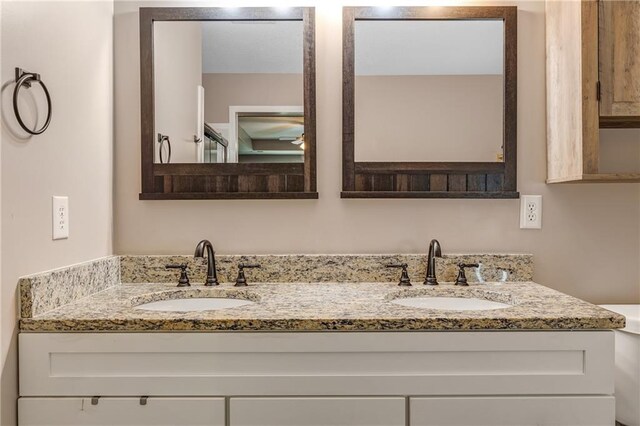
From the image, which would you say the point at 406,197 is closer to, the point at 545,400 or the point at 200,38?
the point at 545,400

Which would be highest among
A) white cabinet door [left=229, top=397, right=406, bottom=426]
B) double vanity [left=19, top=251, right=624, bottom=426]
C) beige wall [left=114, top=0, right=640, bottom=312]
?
beige wall [left=114, top=0, right=640, bottom=312]

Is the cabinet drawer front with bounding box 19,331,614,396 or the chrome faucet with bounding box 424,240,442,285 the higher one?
the chrome faucet with bounding box 424,240,442,285

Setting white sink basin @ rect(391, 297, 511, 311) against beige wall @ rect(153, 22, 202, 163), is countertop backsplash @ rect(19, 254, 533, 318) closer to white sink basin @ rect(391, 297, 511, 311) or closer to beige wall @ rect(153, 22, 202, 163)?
white sink basin @ rect(391, 297, 511, 311)

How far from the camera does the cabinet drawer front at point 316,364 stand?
3.85ft

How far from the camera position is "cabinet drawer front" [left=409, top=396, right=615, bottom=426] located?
1.17 metres

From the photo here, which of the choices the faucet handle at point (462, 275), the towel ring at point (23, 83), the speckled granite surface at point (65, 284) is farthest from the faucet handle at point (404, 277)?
the towel ring at point (23, 83)

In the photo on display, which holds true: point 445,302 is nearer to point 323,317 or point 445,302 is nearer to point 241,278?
point 323,317

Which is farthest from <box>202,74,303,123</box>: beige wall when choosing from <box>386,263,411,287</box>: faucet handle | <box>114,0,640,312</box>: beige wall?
<box>386,263,411,287</box>: faucet handle

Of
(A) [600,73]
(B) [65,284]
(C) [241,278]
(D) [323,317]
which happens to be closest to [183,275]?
(C) [241,278]

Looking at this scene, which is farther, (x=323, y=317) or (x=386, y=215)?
(x=386, y=215)

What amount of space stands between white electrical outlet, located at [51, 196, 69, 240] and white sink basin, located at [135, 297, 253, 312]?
327 millimetres

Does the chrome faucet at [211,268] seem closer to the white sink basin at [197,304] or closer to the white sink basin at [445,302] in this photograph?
the white sink basin at [197,304]

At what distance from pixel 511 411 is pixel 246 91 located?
4.36 ft

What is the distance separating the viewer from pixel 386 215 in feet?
5.82
